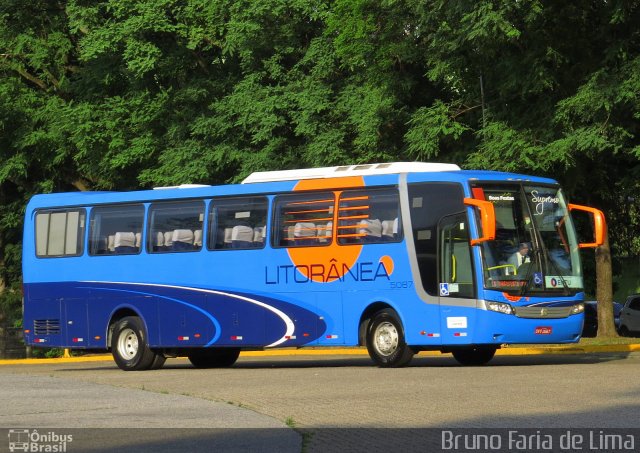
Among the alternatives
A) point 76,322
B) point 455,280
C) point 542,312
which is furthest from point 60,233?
point 542,312

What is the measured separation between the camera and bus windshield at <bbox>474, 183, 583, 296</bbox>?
23.2m

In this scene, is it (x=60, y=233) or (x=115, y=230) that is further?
(x=60, y=233)

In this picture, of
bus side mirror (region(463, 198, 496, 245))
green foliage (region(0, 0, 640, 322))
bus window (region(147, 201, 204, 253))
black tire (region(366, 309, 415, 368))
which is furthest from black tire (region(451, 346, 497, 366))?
green foliage (region(0, 0, 640, 322))

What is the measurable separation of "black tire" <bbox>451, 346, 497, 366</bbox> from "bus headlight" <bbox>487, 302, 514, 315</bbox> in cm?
209

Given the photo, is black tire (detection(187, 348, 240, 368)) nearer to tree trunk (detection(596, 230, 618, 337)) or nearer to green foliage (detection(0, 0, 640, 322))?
green foliage (detection(0, 0, 640, 322))

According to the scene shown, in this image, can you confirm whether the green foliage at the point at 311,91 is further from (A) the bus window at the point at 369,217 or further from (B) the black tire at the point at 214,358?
(B) the black tire at the point at 214,358

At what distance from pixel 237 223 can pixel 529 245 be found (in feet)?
19.3

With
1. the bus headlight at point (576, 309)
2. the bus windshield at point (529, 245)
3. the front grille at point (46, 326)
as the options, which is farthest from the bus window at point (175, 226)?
the bus headlight at point (576, 309)

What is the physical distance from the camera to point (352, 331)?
24.5m

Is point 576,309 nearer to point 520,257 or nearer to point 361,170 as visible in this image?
point 520,257

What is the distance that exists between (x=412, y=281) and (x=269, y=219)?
3.39 metres

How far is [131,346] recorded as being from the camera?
2742 centimetres

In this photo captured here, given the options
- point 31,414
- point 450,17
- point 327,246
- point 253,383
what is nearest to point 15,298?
point 450,17

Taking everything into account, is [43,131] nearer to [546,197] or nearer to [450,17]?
[450,17]
